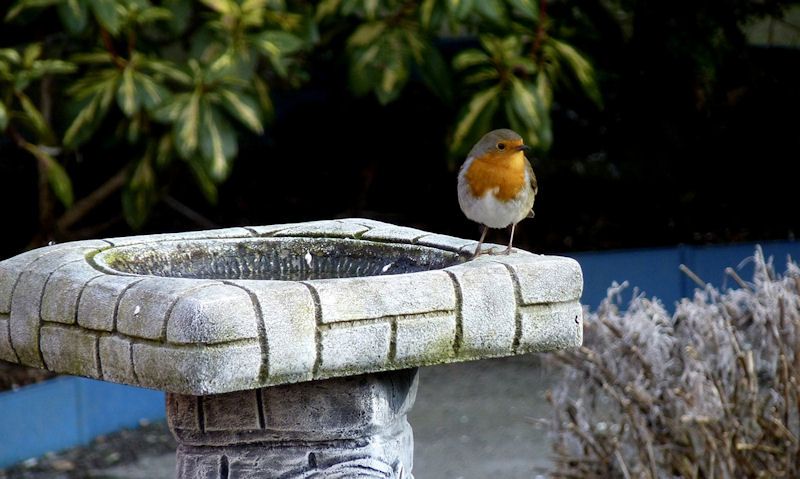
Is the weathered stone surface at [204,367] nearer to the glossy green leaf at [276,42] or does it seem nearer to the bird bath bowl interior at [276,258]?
the bird bath bowl interior at [276,258]

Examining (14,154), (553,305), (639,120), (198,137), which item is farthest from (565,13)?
(553,305)

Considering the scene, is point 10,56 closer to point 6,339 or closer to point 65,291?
point 6,339

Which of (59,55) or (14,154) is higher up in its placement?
(59,55)

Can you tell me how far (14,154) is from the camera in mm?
6328

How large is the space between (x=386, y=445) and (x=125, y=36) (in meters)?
2.85

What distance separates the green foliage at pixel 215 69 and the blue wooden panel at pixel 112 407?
2.28 feet

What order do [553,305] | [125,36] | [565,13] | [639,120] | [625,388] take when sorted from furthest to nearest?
1. [639,120]
2. [565,13]
3. [125,36]
4. [625,388]
5. [553,305]

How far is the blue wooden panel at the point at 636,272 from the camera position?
6062 mm

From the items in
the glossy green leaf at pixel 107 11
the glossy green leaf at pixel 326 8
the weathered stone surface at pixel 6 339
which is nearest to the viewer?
the weathered stone surface at pixel 6 339

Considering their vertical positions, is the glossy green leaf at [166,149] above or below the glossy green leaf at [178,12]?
below

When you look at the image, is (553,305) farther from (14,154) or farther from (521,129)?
(14,154)

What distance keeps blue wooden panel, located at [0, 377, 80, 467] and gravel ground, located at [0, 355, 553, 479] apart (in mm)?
50

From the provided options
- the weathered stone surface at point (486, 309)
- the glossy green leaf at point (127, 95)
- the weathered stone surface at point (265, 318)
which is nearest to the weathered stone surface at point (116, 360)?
the weathered stone surface at point (265, 318)

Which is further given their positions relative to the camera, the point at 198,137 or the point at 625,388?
the point at 198,137
